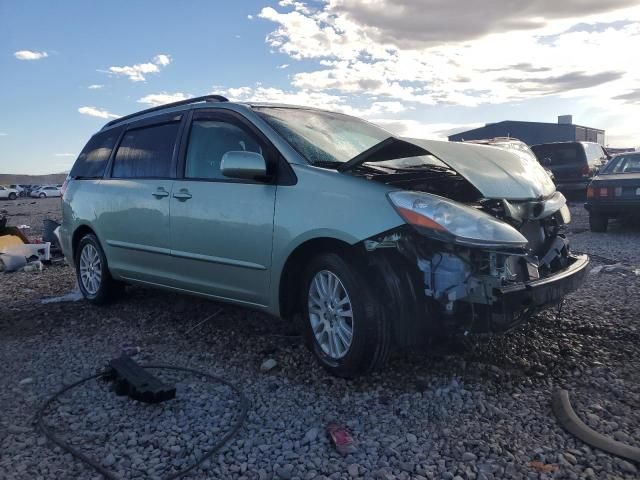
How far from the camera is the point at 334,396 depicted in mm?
3467

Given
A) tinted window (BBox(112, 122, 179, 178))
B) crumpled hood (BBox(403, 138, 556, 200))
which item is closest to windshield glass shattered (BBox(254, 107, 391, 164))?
crumpled hood (BBox(403, 138, 556, 200))

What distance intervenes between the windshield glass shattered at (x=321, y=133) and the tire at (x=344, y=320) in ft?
2.80

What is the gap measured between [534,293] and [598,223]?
7.71 meters

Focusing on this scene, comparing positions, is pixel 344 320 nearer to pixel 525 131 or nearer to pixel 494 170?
pixel 494 170

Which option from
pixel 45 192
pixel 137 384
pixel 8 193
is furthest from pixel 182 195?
pixel 45 192

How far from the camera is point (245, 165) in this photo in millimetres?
3871

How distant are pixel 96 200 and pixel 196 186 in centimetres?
178

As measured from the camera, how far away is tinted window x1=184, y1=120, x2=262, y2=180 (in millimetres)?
4406

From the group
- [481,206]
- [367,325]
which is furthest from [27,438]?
[481,206]

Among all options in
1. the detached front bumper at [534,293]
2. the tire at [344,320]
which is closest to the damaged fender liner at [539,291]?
the detached front bumper at [534,293]

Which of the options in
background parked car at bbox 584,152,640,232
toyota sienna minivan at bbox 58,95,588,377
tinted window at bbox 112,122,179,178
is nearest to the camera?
toyota sienna minivan at bbox 58,95,588,377

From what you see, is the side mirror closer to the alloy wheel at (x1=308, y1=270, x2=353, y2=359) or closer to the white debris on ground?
the alloy wheel at (x1=308, y1=270, x2=353, y2=359)

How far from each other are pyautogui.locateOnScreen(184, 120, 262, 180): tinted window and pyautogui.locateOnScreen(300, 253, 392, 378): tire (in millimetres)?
1242

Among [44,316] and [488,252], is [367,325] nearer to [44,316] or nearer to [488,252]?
[488,252]
